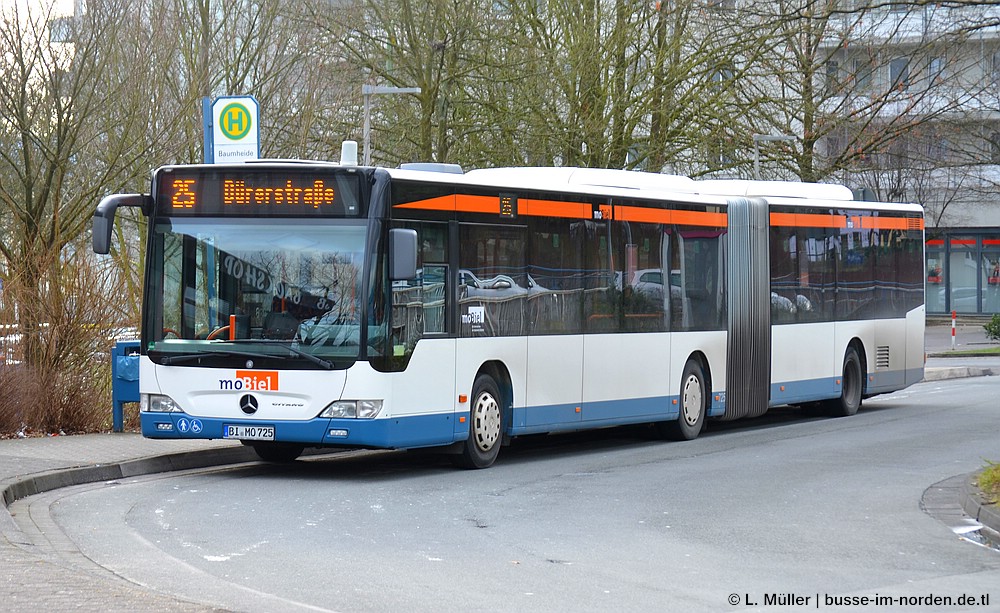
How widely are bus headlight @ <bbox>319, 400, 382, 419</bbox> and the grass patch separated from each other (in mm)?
5122

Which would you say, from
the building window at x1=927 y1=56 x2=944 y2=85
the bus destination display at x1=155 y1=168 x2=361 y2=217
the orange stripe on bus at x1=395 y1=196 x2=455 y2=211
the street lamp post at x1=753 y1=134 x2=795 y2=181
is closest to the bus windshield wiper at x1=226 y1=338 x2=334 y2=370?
the bus destination display at x1=155 y1=168 x2=361 y2=217

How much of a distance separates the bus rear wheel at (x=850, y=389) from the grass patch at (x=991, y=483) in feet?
30.4

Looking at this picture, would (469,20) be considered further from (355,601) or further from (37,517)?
(355,601)

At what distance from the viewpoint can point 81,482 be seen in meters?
13.4

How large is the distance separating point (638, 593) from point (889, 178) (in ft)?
154

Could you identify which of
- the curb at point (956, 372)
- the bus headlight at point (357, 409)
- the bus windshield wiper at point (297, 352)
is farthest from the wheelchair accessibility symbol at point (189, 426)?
the curb at point (956, 372)

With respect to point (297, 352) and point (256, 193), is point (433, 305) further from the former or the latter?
point (256, 193)

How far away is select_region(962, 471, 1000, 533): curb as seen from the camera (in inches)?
423

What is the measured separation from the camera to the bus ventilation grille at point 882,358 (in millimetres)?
22703

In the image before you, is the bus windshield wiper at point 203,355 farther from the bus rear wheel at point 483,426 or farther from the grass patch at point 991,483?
the grass patch at point 991,483

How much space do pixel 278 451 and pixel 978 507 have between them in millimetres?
7026

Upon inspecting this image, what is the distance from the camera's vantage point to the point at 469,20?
2959 cm

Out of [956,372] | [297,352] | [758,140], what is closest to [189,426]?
[297,352]

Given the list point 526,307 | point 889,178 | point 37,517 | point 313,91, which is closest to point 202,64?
point 313,91
